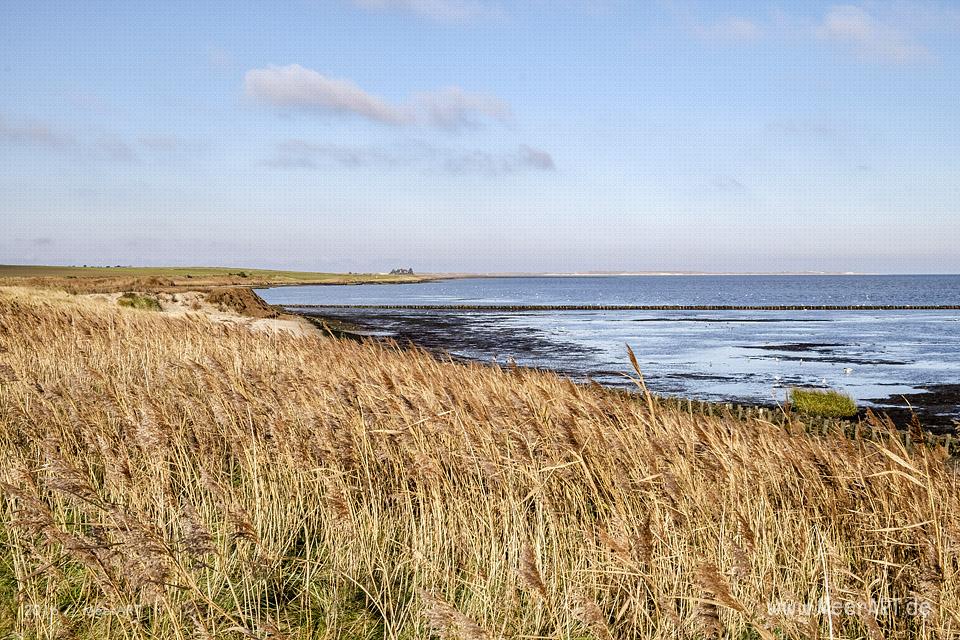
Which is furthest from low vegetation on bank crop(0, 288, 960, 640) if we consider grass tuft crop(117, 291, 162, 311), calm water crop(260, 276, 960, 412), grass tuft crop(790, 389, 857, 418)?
grass tuft crop(117, 291, 162, 311)

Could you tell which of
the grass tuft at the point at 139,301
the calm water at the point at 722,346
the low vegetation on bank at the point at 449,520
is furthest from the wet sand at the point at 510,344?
the grass tuft at the point at 139,301

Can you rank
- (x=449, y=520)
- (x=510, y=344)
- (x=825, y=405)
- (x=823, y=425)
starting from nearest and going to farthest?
(x=449, y=520) → (x=823, y=425) → (x=825, y=405) → (x=510, y=344)

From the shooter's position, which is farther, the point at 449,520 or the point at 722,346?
the point at 722,346

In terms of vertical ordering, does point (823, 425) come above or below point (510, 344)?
above

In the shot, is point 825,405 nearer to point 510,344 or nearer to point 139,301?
point 510,344

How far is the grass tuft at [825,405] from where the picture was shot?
2155cm

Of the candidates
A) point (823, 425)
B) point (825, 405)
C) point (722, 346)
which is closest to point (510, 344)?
point (722, 346)

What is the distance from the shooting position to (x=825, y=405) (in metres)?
21.7

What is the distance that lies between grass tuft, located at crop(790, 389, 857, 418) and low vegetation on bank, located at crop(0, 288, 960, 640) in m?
15.2

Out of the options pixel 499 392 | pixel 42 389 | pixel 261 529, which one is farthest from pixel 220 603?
pixel 42 389

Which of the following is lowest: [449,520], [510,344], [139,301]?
[510,344]

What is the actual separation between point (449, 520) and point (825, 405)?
1836 cm

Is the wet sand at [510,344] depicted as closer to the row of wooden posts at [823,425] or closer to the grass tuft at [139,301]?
the row of wooden posts at [823,425]

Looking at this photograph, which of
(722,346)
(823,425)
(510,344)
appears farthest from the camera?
(510,344)
